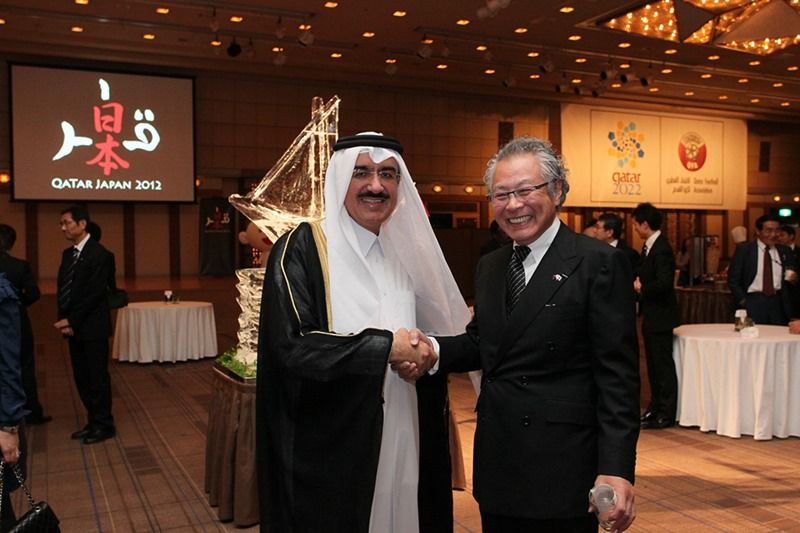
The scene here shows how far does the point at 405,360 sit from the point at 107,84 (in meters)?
13.4

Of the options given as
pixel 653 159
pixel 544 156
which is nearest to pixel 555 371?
pixel 544 156

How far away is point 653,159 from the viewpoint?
61.4 ft

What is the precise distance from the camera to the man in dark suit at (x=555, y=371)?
176 cm

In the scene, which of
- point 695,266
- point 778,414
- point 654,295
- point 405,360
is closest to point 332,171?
point 405,360

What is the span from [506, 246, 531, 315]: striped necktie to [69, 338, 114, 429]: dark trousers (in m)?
4.34

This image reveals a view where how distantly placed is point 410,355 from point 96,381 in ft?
13.7

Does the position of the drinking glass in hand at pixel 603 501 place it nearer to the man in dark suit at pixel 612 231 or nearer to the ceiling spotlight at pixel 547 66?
the man in dark suit at pixel 612 231

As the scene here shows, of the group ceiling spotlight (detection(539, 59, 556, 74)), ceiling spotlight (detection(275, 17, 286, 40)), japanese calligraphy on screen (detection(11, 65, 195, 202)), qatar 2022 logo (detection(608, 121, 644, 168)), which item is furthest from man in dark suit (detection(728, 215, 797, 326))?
qatar 2022 logo (detection(608, 121, 644, 168))

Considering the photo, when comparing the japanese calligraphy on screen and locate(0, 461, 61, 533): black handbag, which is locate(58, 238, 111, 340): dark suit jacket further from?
the japanese calligraphy on screen

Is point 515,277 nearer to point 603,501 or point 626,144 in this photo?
point 603,501

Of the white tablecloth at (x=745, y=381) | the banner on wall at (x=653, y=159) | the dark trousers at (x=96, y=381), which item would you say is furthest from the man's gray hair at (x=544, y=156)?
the banner on wall at (x=653, y=159)

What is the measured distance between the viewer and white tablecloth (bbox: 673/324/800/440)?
204 inches

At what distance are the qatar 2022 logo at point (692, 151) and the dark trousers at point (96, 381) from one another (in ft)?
56.1

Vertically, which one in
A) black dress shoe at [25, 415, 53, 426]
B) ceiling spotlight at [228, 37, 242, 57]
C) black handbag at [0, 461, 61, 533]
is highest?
ceiling spotlight at [228, 37, 242, 57]
